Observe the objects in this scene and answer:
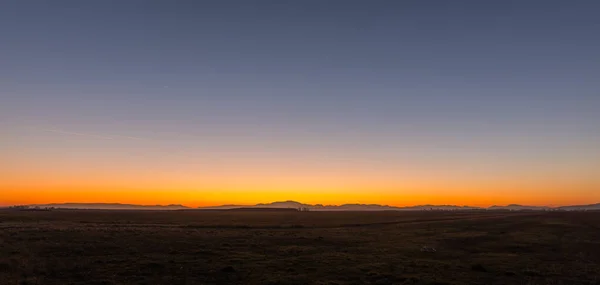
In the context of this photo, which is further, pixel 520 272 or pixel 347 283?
pixel 520 272

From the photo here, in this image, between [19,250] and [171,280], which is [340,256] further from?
[19,250]

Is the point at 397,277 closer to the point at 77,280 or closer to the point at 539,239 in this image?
the point at 77,280

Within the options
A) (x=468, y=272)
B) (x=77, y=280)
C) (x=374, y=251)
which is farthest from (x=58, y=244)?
(x=468, y=272)

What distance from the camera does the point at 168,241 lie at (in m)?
51.3

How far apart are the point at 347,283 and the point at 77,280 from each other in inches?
773

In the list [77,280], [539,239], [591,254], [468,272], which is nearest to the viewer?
[77,280]

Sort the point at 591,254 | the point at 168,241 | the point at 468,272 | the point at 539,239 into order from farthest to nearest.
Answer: the point at 539,239
the point at 168,241
the point at 591,254
the point at 468,272

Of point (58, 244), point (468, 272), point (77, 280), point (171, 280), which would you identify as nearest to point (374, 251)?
point (468, 272)

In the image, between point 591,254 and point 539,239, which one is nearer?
point 591,254

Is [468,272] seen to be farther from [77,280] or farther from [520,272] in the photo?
[77,280]

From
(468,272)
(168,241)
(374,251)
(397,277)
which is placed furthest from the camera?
(168,241)

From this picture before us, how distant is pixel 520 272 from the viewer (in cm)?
3297

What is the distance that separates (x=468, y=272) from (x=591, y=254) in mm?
19188

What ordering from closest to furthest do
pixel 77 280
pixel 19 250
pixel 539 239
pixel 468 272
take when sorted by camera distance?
1. pixel 77 280
2. pixel 468 272
3. pixel 19 250
4. pixel 539 239
